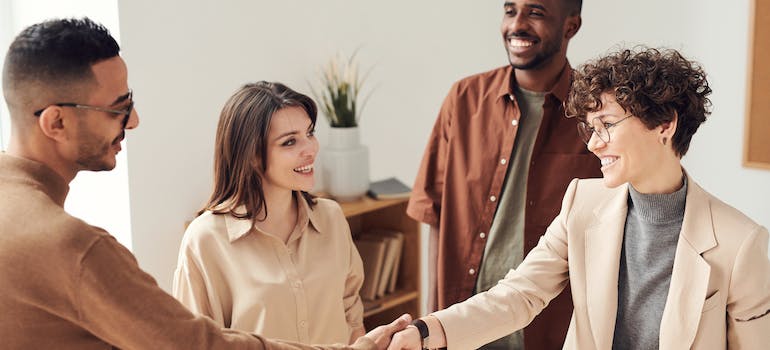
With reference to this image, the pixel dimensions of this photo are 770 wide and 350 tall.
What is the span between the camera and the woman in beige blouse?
2309mm

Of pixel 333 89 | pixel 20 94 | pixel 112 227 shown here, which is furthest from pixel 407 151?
pixel 20 94

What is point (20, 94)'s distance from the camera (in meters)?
1.67

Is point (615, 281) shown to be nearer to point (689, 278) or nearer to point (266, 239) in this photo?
point (689, 278)

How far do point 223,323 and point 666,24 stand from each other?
266 cm

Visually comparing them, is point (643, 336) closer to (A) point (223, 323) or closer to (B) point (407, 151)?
(A) point (223, 323)

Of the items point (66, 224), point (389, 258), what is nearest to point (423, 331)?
point (66, 224)

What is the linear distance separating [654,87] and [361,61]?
220cm

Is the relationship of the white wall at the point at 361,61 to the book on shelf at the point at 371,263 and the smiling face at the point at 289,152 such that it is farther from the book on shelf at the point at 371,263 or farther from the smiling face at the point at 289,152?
the smiling face at the point at 289,152

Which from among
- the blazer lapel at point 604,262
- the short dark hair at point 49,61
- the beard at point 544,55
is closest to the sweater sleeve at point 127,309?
the short dark hair at point 49,61

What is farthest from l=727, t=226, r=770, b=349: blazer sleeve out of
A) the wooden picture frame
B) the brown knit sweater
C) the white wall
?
the wooden picture frame

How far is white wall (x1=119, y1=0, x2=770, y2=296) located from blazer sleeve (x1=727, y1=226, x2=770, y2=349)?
1.47 m

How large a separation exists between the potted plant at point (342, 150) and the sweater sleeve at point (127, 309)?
6.31 ft

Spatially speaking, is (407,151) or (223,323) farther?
(407,151)

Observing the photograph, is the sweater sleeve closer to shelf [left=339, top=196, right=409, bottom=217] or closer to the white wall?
the white wall
